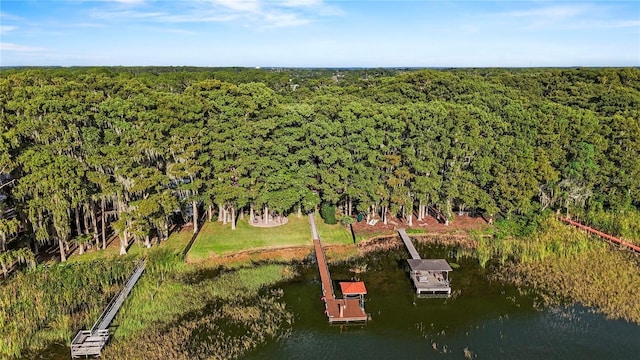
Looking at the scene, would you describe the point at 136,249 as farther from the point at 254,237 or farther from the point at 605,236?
the point at 605,236

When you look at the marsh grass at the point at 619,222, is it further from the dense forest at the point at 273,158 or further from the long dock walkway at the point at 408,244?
the long dock walkway at the point at 408,244

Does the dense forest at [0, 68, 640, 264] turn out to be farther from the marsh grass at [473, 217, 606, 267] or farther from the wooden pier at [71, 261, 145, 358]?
the wooden pier at [71, 261, 145, 358]

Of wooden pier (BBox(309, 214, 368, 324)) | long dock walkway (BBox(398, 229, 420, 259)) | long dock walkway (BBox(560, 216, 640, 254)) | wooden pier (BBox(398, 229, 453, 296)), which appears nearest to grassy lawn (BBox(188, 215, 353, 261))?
long dock walkway (BBox(398, 229, 420, 259))

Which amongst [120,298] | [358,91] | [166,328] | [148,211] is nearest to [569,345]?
[166,328]

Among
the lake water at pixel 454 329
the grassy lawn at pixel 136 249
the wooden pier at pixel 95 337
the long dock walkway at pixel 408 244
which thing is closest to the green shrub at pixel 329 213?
the long dock walkway at pixel 408 244

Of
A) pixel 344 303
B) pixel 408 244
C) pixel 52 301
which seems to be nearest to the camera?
pixel 344 303

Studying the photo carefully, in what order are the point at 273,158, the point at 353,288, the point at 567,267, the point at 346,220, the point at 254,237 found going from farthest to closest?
the point at 346,220, the point at 273,158, the point at 254,237, the point at 567,267, the point at 353,288

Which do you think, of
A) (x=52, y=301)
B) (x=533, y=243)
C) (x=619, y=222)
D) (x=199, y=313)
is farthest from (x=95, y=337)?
(x=619, y=222)
